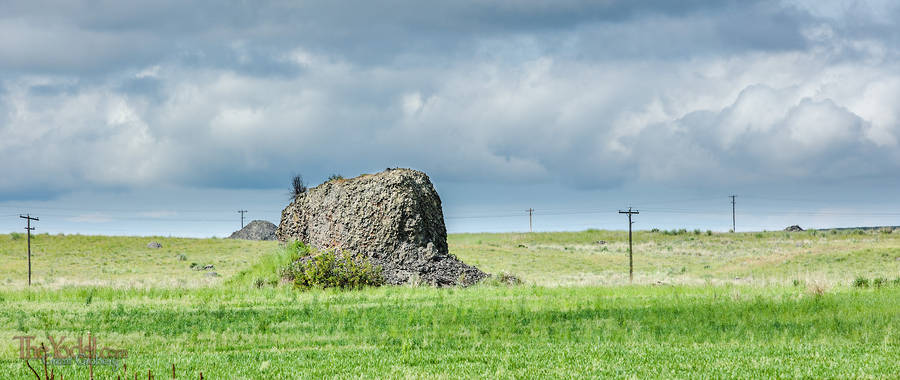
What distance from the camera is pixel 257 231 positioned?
104625mm

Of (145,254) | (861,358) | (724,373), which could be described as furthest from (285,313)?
(145,254)

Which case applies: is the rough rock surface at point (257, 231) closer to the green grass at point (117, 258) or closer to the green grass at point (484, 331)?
the green grass at point (117, 258)

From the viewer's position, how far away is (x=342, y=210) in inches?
1325

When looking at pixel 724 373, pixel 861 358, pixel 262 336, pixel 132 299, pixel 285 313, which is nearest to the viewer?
pixel 724 373

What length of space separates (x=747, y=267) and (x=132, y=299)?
38.1m

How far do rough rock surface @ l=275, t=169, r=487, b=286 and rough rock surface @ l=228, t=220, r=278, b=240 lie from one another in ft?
223

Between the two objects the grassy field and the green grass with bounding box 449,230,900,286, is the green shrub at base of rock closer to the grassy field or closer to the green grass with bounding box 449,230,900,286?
A: the grassy field

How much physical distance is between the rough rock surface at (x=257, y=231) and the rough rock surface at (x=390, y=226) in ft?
223

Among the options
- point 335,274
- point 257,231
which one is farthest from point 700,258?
point 257,231

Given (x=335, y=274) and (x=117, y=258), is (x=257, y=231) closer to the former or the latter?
(x=117, y=258)

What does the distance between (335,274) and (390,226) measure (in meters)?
3.78

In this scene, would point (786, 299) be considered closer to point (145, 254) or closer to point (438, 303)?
point (438, 303)

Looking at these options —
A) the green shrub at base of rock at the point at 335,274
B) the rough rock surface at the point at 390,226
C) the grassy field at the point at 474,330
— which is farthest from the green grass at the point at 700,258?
the grassy field at the point at 474,330

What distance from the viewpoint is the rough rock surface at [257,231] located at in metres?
102
